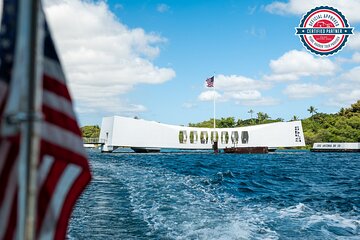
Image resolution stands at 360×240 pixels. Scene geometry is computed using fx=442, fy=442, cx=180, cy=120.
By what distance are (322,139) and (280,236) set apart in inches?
3577

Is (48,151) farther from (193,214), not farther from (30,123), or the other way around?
(193,214)

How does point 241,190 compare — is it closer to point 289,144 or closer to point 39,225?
point 39,225

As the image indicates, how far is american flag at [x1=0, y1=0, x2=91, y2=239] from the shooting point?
7.06 feet

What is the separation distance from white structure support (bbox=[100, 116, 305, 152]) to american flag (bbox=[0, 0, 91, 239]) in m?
66.9

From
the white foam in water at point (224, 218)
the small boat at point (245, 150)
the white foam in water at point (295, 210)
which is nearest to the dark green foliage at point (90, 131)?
the small boat at point (245, 150)

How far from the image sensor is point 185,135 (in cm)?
7425

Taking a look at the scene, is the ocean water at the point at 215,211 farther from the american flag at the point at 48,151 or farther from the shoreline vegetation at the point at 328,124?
the shoreline vegetation at the point at 328,124

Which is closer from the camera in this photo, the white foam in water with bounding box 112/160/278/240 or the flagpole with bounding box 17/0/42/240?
the flagpole with bounding box 17/0/42/240

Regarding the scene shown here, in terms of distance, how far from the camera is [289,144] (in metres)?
74.3

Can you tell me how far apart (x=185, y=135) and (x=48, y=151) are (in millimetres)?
72051

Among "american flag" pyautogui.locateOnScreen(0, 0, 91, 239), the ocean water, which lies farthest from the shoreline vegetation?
"american flag" pyautogui.locateOnScreen(0, 0, 91, 239)

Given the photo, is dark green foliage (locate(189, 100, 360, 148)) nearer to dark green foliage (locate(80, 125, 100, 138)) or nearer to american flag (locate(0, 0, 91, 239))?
dark green foliage (locate(80, 125, 100, 138))

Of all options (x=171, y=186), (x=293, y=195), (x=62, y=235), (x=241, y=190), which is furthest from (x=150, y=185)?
(x=62, y=235)

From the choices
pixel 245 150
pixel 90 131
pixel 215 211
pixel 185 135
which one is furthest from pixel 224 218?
pixel 90 131
